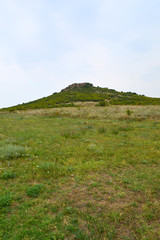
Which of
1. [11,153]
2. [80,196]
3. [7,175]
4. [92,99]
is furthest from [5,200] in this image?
[92,99]

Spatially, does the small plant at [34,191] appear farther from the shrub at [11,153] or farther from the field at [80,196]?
the shrub at [11,153]

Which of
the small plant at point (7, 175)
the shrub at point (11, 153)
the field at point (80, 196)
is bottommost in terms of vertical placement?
the field at point (80, 196)

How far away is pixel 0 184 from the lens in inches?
168

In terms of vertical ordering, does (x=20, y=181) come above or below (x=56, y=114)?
below

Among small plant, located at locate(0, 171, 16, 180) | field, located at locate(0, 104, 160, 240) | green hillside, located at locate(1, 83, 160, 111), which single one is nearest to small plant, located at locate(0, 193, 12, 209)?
field, located at locate(0, 104, 160, 240)

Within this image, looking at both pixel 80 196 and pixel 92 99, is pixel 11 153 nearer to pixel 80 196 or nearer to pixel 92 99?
pixel 80 196

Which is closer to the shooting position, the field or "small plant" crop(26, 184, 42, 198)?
the field

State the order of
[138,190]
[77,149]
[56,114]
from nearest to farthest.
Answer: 1. [138,190]
2. [77,149]
3. [56,114]

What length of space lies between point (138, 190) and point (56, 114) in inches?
850

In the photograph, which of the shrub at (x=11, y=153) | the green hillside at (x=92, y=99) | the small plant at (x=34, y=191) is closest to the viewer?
the small plant at (x=34, y=191)

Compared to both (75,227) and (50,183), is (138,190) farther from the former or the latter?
(50,183)

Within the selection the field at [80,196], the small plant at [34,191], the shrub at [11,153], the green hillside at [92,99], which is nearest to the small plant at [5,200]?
the field at [80,196]

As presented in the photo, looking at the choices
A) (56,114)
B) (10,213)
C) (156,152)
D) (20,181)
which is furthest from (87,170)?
(56,114)

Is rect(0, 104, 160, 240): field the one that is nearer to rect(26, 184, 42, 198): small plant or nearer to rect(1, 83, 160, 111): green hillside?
rect(26, 184, 42, 198): small plant
